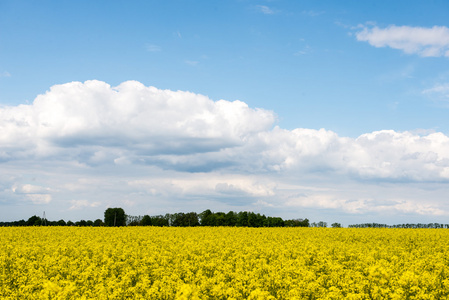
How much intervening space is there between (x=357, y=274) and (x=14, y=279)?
14827 millimetres

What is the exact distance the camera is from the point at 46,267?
1747cm

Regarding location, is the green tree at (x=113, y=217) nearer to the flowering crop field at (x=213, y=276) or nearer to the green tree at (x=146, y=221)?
the green tree at (x=146, y=221)

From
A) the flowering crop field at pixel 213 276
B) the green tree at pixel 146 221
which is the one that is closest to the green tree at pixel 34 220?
Answer: the green tree at pixel 146 221

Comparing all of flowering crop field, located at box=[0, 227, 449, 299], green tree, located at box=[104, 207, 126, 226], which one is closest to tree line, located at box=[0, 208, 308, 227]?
green tree, located at box=[104, 207, 126, 226]

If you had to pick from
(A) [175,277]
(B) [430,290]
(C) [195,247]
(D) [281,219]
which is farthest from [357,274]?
(D) [281,219]

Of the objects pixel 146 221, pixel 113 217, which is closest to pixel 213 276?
pixel 113 217

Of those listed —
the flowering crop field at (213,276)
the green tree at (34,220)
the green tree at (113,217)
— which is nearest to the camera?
the flowering crop field at (213,276)

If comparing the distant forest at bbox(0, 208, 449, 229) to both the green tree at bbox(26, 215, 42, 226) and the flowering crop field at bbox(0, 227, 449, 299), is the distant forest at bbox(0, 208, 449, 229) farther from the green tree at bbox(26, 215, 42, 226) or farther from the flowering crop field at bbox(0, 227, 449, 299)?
the flowering crop field at bbox(0, 227, 449, 299)

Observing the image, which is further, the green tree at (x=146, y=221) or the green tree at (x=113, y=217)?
the green tree at (x=146, y=221)

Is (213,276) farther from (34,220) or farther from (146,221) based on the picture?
(34,220)

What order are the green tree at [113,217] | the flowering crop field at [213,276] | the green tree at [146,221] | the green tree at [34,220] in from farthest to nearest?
the green tree at [146,221] → the green tree at [113,217] → the green tree at [34,220] → the flowering crop field at [213,276]

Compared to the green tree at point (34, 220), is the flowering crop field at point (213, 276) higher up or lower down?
higher up

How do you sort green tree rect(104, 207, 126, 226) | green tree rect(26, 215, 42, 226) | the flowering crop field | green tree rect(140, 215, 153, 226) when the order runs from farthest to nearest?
green tree rect(140, 215, 153, 226)
green tree rect(104, 207, 126, 226)
green tree rect(26, 215, 42, 226)
the flowering crop field

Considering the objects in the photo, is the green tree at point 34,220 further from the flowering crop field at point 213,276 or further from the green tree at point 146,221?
the flowering crop field at point 213,276
